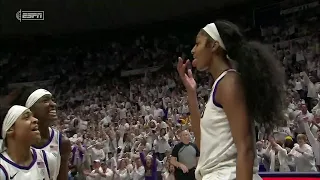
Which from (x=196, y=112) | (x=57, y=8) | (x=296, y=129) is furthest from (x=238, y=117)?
(x=57, y=8)

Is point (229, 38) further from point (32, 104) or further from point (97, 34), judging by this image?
point (97, 34)

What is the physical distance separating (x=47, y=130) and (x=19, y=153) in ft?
1.43

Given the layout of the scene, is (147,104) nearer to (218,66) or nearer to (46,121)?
(46,121)

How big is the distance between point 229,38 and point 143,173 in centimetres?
817

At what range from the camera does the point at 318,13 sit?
51.5ft

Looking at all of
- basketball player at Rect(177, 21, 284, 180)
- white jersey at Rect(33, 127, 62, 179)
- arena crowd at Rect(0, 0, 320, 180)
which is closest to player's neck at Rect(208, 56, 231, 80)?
basketball player at Rect(177, 21, 284, 180)

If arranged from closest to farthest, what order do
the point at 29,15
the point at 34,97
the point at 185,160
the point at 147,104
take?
the point at 34,97 < the point at 185,160 < the point at 147,104 < the point at 29,15

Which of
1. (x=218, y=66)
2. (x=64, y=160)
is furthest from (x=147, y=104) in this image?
(x=218, y=66)

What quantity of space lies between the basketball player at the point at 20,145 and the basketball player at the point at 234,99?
3.14 ft

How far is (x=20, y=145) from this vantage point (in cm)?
289

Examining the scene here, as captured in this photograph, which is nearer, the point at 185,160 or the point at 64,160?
the point at 64,160

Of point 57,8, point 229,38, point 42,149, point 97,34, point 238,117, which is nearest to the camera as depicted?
point 238,117

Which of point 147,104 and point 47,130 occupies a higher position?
point 47,130

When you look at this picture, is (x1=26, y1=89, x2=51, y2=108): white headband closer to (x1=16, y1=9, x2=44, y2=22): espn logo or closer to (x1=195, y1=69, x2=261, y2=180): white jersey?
(x1=195, y1=69, x2=261, y2=180): white jersey
